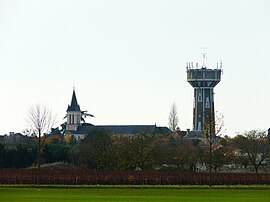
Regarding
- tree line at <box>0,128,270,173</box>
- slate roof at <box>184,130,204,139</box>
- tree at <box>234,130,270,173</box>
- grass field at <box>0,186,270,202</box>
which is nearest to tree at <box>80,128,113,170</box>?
tree line at <box>0,128,270,173</box>

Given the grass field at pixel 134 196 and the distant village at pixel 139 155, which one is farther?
the distant village at pixel 139 155

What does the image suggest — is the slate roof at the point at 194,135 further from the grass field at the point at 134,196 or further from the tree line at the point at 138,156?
the grass field at the point at 134,196

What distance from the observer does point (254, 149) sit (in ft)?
342

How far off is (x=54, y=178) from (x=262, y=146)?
37008mm

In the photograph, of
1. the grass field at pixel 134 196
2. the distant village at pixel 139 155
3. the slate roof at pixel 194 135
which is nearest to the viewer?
the grass field at pixel 134 196

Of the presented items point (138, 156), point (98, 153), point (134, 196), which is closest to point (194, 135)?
point (98, 153)

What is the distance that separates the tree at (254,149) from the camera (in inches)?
4033

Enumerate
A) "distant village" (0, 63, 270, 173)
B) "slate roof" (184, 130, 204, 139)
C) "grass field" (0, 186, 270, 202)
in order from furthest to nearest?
"slate roof" (184, 130, 204, 139)
"distant village" (0, 63, 270, 173)
"grass field" (0, 186, 270, 202)

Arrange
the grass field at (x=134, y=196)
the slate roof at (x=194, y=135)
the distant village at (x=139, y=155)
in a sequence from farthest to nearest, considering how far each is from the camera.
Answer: the slate roof at (x=194, y=135), the distant village at (x=139, y=155), the grass field at (x=134, y=196)

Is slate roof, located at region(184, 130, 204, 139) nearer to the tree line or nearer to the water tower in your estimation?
the water tower

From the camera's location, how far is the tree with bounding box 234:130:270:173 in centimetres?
10243

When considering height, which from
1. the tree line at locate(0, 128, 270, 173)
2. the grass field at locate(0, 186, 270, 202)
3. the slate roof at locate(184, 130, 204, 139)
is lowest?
the grass field at locate(0, 186, 270, 202)

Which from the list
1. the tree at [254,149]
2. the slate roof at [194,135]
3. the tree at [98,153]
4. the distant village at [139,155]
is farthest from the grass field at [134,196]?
the slate roof at [194,135]

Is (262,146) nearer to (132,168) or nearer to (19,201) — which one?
(132,168)
